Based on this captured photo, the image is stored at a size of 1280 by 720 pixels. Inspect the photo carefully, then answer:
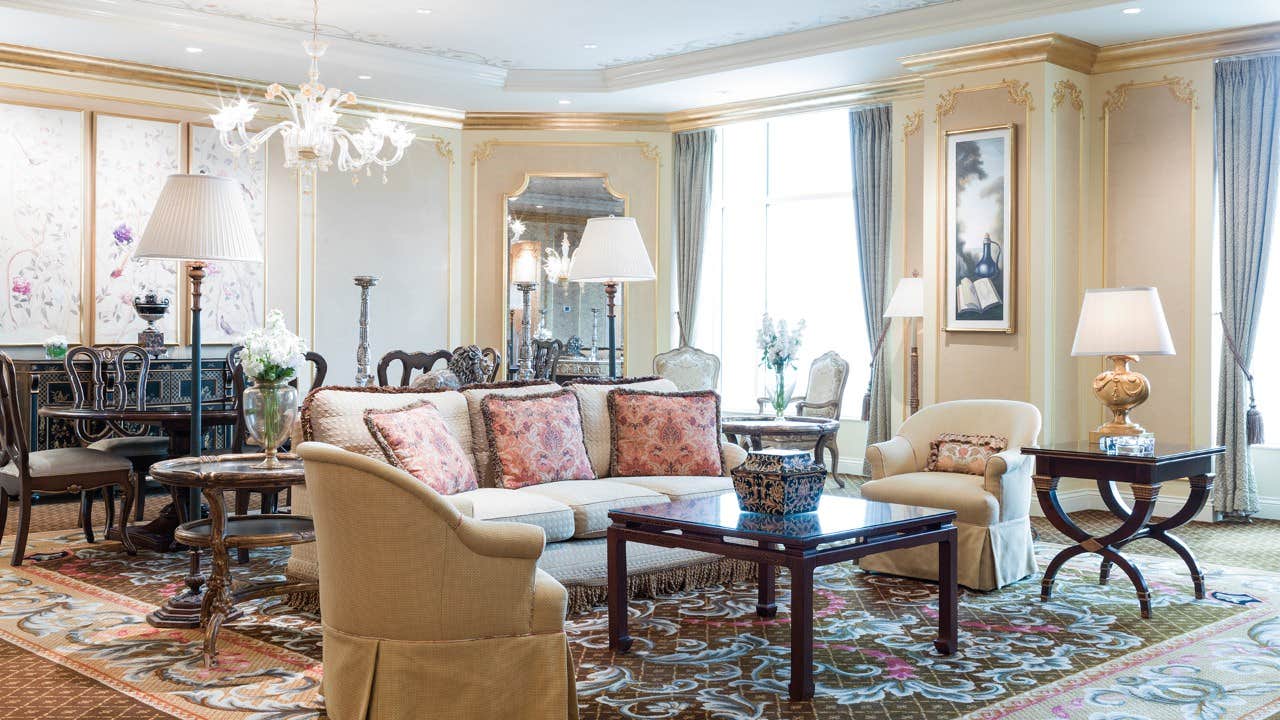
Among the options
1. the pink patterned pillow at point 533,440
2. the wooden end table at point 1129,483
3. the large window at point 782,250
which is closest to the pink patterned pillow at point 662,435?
the pink patterned pillow at point 533,440

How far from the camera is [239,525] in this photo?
4.32 metres

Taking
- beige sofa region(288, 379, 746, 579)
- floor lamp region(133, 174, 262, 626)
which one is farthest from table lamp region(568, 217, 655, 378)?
floor lamp region(133, 174, 262, 626)

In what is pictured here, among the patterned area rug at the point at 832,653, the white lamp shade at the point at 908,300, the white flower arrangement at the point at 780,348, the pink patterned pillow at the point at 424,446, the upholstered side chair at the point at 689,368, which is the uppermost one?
the white lamp shade at the point at 908,300

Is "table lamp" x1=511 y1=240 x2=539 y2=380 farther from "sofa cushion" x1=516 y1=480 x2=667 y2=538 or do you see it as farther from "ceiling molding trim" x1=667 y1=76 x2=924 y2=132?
"sofa cushion" x1=516 y1=480 x2=667 y2=538

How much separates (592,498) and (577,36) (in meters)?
4.04

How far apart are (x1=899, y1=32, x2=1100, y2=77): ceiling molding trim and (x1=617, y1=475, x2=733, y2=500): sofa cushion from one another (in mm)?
3474

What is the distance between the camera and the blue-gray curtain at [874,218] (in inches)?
335

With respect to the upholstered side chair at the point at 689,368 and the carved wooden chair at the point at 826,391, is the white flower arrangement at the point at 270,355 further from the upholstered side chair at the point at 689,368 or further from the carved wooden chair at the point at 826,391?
the carved wooden chair at the point at 826,391

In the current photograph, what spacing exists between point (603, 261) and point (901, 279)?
2.94 m

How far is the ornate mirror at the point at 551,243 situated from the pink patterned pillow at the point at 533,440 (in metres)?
4.40

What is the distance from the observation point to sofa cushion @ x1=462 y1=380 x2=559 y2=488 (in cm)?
510

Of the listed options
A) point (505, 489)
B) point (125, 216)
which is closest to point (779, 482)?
point (505, 489)

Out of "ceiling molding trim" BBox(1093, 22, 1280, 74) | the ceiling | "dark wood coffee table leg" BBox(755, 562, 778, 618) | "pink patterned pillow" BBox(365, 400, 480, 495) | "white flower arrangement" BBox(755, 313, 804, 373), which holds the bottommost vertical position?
"dark wood coffee table leg" BBox(755, 562, 778, 618)

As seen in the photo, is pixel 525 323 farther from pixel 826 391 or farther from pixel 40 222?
pixel 40 222
